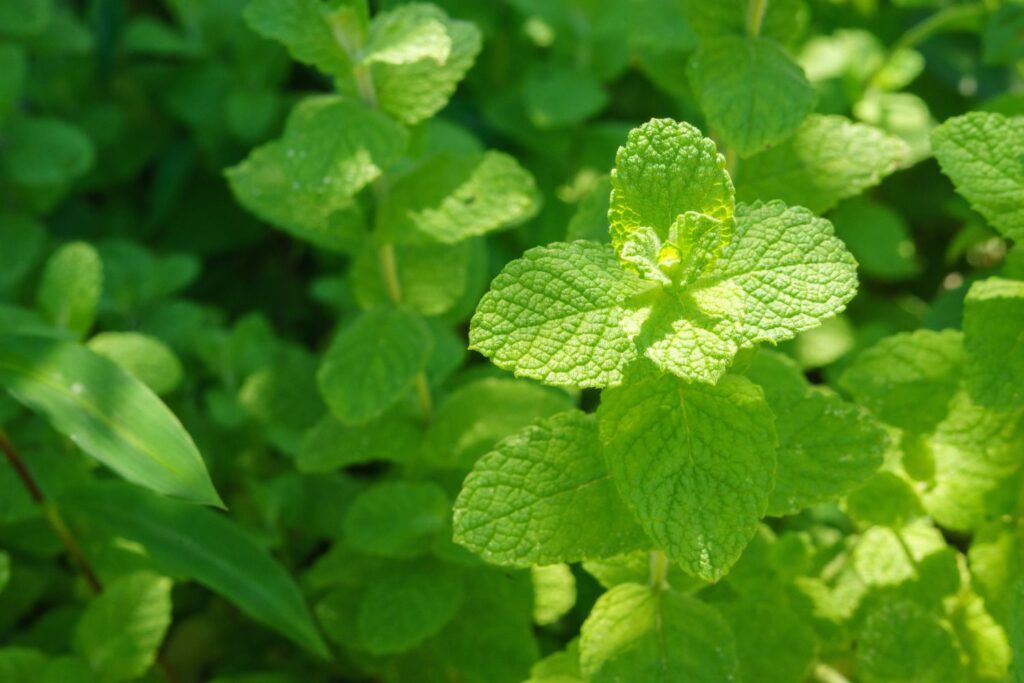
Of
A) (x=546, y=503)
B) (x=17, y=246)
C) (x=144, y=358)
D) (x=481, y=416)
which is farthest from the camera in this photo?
(x=17, y=246)

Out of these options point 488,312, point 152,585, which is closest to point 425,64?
point 488,312

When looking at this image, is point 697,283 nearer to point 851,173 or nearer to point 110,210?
point 851,173

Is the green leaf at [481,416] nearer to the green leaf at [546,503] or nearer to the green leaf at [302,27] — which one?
the green leaf at [546,503]

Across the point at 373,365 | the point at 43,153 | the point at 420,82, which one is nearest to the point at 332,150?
the point at 420,82

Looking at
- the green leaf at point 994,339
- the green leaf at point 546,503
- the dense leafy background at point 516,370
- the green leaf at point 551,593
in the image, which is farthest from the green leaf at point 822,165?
the green leaf at point 551,593

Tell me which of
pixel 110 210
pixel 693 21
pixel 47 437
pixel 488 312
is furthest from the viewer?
pixel 110 210

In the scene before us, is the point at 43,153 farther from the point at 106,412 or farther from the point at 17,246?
the point at 106,412

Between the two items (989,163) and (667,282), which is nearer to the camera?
(667,282)
